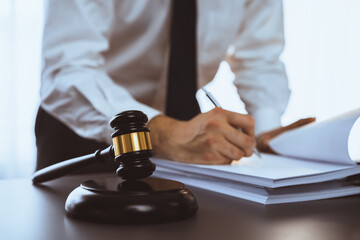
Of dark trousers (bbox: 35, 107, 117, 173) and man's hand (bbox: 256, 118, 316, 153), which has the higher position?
dark trousers (bbox: 35, 107, 117, 173)

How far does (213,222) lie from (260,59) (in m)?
1.16

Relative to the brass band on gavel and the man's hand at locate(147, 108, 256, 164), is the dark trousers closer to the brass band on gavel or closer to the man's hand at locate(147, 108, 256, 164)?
the man's hand at locate(147, 108, 256, 164)

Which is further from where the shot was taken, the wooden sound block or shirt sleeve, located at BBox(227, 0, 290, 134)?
shirt sleeve, located at BBox(227, 0, 290, 134)

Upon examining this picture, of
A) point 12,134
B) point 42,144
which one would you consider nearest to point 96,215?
point 42,144

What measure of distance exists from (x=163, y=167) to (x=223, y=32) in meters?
0.79

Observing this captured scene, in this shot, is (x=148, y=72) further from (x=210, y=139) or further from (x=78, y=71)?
(x=210, y=139)

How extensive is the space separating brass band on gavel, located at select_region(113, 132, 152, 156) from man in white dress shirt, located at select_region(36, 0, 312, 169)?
1.04ft

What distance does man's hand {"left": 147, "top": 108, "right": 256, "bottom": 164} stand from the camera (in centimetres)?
72

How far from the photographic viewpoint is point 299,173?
486mm

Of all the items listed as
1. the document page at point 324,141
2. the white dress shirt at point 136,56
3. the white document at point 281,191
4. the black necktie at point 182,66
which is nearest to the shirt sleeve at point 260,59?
the white dress shirt at point 136,56

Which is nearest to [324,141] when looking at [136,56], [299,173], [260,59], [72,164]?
[299,173]

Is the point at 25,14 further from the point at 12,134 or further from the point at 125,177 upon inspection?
the point at 125,177

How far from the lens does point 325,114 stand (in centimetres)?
293

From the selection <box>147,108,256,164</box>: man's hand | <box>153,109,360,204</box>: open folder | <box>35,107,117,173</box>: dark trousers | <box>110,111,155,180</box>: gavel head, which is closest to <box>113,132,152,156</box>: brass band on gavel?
<box>110,111,155,180</box>: gavel head
